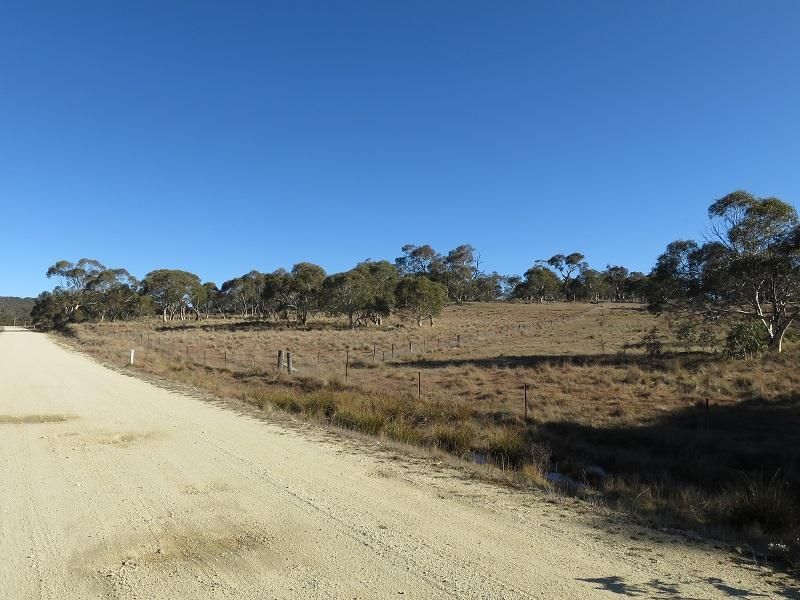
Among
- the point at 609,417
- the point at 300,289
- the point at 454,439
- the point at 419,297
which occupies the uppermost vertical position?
the point at 300,289

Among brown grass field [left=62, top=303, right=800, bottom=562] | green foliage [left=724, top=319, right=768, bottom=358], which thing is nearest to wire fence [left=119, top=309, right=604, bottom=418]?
brown grass field [left=62, top=303, right=800, bottom=562]

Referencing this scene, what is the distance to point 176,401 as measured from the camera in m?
15.1

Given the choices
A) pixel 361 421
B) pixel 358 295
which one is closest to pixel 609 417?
pixel 361 421

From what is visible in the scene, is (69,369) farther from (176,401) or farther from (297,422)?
(297,422)

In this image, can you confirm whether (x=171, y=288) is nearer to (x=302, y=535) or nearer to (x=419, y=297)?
(x=419, y=297)

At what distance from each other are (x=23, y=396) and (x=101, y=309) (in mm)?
104055

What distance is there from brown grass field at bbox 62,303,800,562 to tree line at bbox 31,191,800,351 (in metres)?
2.79

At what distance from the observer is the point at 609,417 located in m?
15.4

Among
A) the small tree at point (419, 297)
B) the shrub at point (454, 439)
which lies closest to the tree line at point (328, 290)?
the small tree at point (419, 297)

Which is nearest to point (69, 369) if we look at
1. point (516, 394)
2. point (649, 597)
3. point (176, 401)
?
point (176, 401)

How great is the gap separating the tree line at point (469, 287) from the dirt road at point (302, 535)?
23.9m

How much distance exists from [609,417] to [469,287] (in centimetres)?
12094

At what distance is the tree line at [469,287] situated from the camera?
26609 mm

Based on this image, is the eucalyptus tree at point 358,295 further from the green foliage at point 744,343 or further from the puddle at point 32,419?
the puddle at point 32,419
